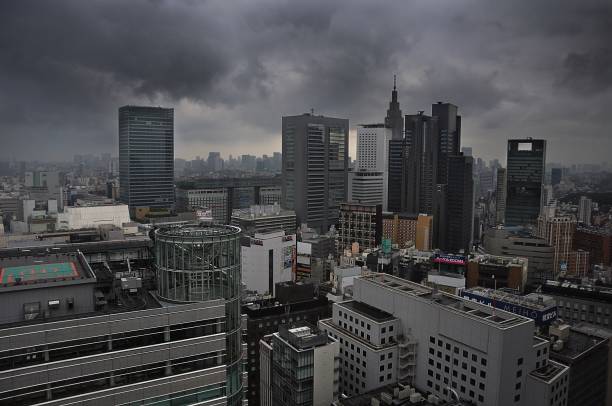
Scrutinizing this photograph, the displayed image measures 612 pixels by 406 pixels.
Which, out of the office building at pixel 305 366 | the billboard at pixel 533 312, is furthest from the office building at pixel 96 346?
the billboard at pixel 533 312

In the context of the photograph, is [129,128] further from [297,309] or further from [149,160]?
[297,309]

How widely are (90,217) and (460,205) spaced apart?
83.9 metres

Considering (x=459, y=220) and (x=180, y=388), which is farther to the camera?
(x=459, y=220)

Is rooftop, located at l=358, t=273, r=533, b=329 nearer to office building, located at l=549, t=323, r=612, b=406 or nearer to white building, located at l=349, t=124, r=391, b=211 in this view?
office building, located at l=549, t=323, r=612, b=406

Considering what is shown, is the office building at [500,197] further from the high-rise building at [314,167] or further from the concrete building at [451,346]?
the concrete building at [451,346]

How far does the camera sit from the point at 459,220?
11338 cm

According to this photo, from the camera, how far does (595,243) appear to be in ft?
252

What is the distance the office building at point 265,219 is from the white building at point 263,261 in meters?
22.9

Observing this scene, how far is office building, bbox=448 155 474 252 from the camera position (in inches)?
4405

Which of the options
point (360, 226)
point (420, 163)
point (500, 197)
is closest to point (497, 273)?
point (360, 226)

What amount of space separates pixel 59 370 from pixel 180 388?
3649 millimetres

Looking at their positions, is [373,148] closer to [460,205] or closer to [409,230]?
[460,205]

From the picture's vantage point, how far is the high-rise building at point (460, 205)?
112 m

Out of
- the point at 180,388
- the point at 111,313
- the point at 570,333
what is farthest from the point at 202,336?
the point at 570,333
